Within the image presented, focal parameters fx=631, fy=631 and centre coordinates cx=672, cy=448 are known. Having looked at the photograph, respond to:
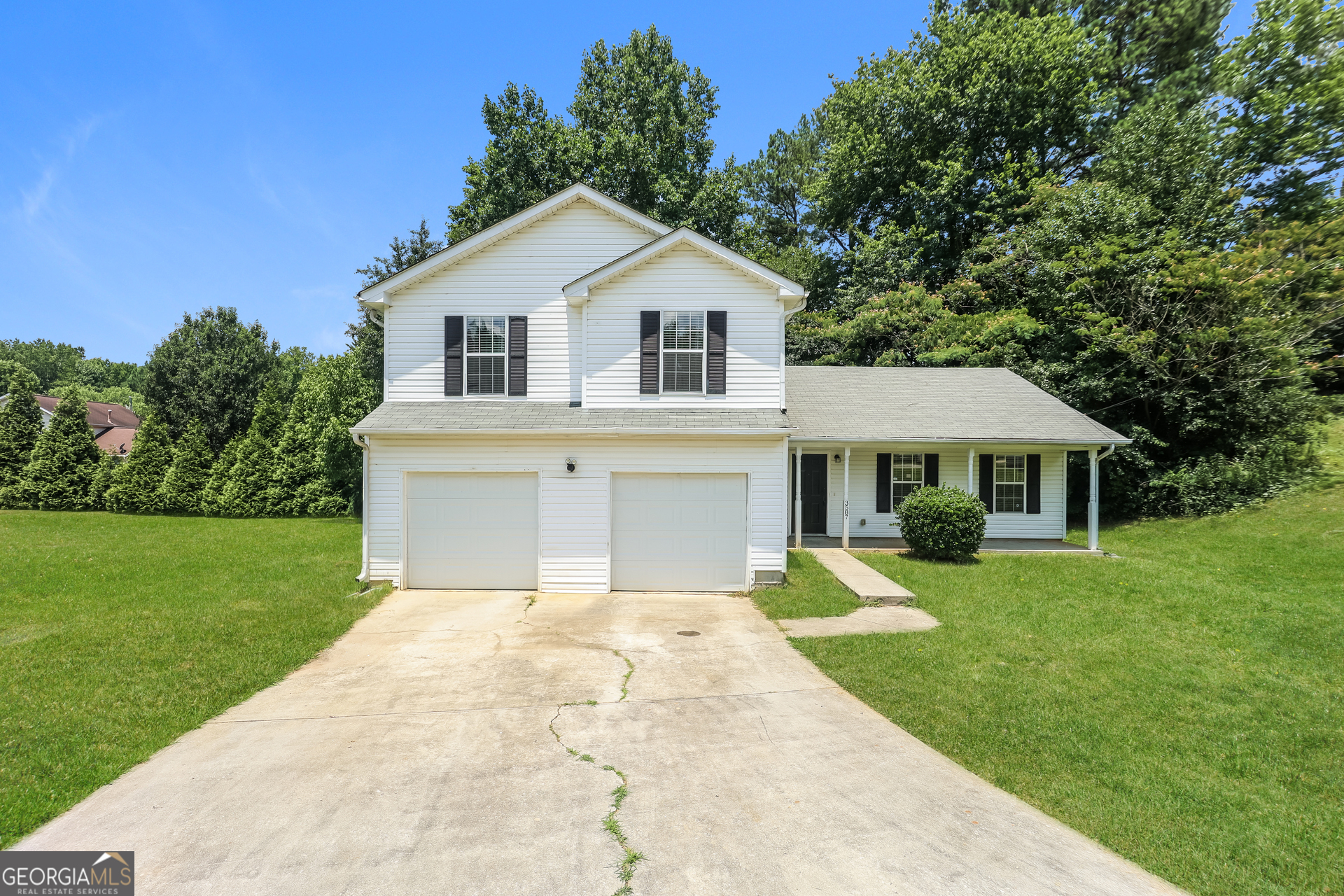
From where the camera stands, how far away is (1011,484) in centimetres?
1708

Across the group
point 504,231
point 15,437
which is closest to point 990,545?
point 504,231

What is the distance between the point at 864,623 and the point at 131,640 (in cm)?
962

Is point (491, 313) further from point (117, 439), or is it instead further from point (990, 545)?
point (117, 439)

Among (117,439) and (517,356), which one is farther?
(117,439)

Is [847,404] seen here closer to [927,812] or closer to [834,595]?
[834,595]

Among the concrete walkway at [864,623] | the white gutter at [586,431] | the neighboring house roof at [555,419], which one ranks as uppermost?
the neighboring house roof at [555,419]

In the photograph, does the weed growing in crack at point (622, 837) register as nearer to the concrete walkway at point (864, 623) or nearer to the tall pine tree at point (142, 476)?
the concrete walkway at point (864, 623)

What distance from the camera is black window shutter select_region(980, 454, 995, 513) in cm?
1688

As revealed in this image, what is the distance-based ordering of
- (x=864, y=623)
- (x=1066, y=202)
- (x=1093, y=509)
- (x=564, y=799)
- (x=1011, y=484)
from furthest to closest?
(x=1066, y=202) < (x=1011, y=484) < (x=1093, y=509) < (x=864, y=623) < (x=564, y=799)

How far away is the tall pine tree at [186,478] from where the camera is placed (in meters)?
25.4

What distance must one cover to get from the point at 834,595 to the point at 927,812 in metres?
6.40

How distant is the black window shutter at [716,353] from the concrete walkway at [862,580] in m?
4.09

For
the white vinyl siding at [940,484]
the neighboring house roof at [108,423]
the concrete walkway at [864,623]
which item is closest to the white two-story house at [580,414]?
the concrete walkway at [864,623]

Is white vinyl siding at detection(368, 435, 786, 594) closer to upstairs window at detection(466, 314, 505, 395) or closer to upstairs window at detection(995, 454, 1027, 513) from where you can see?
upstairs window at detection(466, 314, 505, 395)
